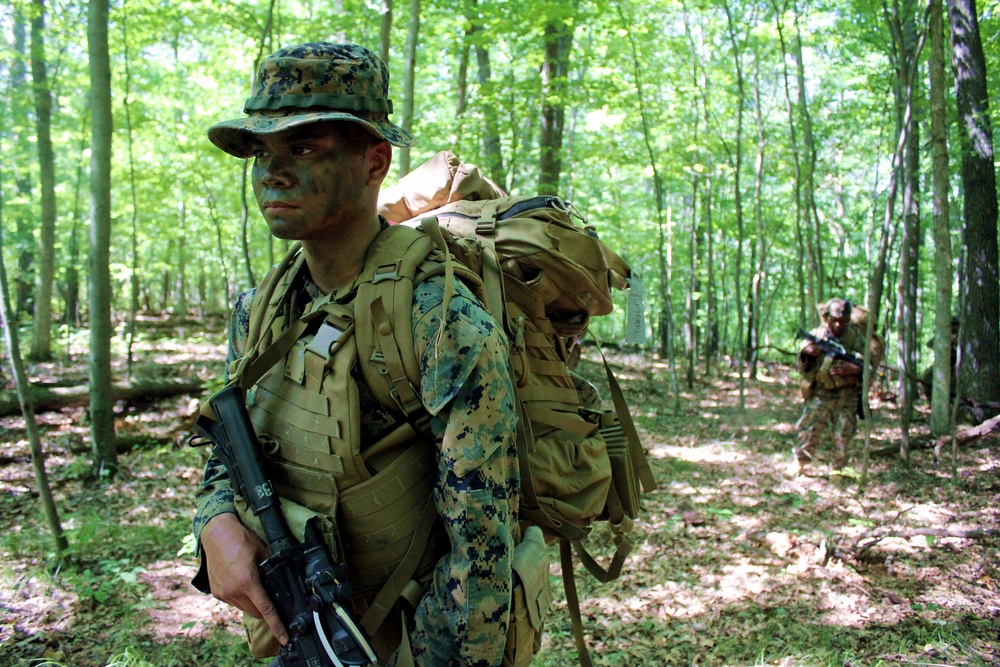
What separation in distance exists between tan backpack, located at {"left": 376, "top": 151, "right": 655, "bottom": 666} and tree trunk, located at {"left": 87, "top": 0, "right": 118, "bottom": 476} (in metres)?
5.40

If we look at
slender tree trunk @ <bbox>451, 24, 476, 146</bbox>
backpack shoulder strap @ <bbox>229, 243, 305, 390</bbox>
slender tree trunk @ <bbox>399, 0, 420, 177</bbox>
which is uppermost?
slender tree trunk @ <bbox>451, 24, 476, 146</bbox>

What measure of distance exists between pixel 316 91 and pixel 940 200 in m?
7.33

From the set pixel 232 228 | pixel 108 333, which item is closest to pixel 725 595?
pixel 108 333

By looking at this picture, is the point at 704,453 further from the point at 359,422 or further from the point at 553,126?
the point at 359,422

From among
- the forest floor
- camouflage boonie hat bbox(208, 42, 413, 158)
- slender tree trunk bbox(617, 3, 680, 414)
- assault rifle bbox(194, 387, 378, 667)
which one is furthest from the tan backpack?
slender tree trunk bbox(617, 3, 680, 414)

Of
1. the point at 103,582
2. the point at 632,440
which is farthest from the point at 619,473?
the point at 103,582

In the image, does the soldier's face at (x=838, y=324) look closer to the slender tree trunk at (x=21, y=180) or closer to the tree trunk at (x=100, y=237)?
the tree trunk at (x=100, y=237)

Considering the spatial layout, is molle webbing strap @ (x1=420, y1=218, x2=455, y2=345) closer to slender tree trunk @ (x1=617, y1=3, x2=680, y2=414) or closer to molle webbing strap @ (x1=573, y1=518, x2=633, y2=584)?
molle webbing strap @ (x1=573, y1=518, x2=633, y2=584)

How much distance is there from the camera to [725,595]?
504 cm

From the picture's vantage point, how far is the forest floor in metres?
4.12

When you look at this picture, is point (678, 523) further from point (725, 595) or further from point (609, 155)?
point (609, 155)

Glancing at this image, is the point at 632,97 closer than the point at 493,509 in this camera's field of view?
No

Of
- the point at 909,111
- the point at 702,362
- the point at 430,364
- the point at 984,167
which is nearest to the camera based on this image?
the point at 430,364

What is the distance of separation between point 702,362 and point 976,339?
42.6 ft
